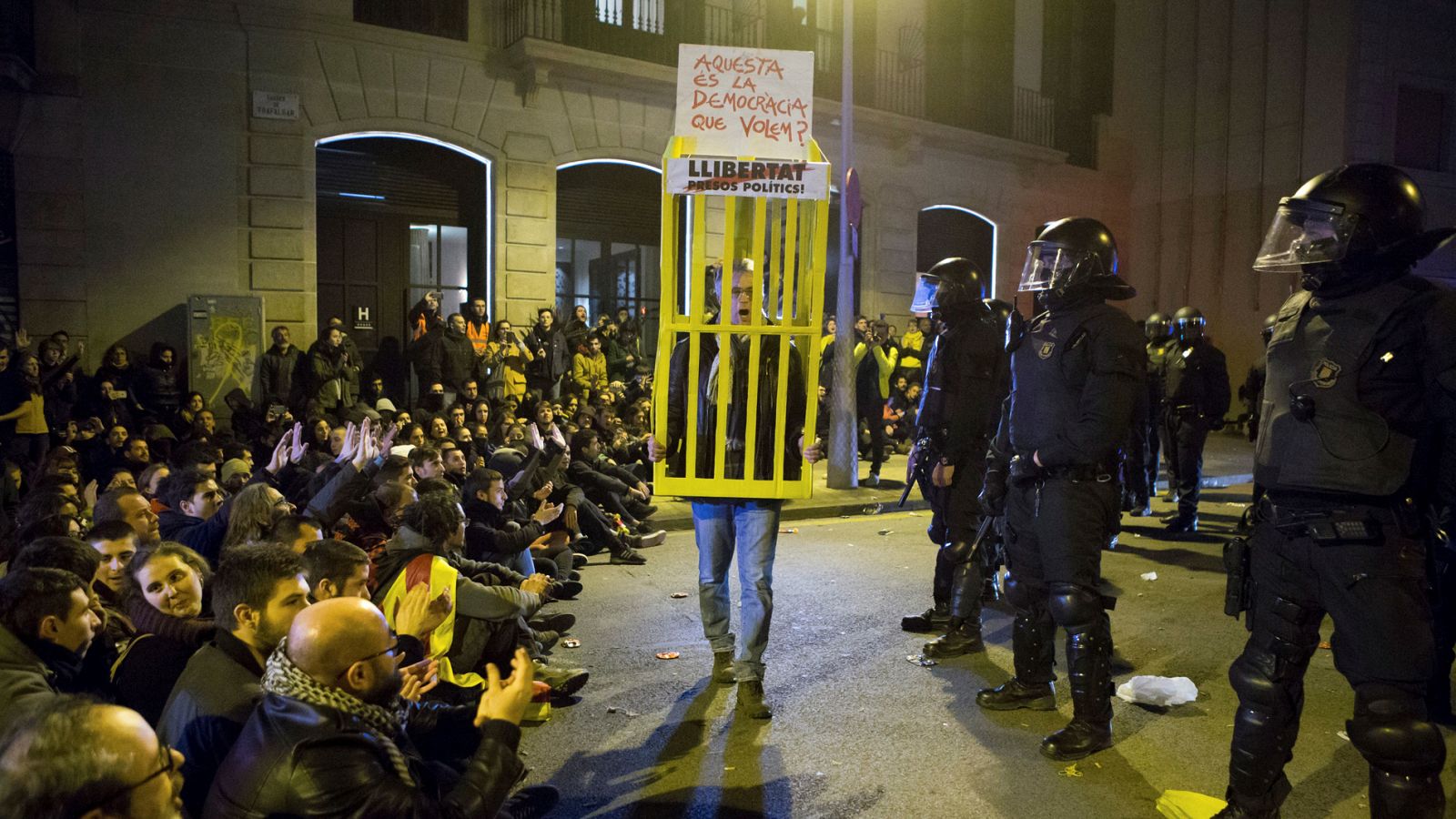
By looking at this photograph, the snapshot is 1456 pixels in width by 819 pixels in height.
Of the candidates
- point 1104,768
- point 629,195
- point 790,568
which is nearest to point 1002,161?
point 629,195

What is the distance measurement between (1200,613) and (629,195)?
1243 centimetres

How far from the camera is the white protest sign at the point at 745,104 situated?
4438 mm

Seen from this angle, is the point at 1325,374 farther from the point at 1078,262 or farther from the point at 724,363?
the point at 724,363

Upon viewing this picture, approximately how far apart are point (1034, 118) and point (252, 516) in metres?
20.5

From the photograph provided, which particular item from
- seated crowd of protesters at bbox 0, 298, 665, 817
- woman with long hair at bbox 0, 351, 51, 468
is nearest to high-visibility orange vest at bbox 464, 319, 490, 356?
seated crowd of protesters at bbox 0, 298, 665, 817

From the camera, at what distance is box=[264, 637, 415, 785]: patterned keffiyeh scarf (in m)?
2.14

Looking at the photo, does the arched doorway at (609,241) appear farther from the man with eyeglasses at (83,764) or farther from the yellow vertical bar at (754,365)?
the man with eyeglasses at (83,764)

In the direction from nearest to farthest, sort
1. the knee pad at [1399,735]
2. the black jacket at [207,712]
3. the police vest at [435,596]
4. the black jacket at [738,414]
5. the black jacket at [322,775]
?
the black jacket at [322,775], the black jacket at [207,712], the knee pad at [1399,735], the police vest at [435,596], the black jacket at [738,414]

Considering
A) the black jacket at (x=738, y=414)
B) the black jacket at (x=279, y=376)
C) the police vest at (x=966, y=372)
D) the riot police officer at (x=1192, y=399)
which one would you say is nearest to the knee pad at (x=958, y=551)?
the police vest at (x=966, y=372)

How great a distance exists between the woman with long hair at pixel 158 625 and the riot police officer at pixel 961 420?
352 cm

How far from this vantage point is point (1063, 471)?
3984mm

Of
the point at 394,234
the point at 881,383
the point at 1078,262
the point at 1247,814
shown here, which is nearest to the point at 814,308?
the point at 1078,262

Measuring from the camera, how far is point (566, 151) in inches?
598

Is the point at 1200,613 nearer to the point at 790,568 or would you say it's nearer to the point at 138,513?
the point at 790,568
